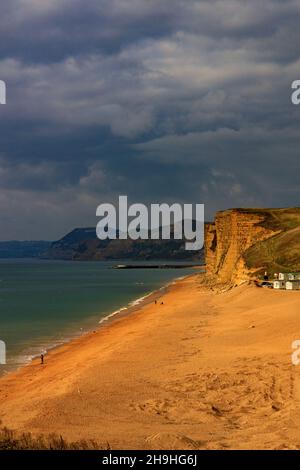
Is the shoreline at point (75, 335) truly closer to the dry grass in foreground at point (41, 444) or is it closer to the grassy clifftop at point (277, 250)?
the dry grass in foreground at point (41, 444)

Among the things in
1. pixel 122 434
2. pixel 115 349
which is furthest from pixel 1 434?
pixel 115 349

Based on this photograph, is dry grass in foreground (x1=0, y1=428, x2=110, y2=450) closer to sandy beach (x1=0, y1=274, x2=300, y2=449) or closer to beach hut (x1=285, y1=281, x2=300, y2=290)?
sandy beach (x1=0, y1=274, x2=300, y2=449)

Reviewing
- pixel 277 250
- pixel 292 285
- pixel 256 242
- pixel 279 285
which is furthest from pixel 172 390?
pixel 256 242

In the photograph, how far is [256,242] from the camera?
82562 mm

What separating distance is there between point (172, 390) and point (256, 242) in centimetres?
6265

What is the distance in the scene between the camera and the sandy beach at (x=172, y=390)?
16188 mm

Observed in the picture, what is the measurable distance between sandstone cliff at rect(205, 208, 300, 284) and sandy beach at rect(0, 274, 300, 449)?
105 feet

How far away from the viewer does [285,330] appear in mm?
32312

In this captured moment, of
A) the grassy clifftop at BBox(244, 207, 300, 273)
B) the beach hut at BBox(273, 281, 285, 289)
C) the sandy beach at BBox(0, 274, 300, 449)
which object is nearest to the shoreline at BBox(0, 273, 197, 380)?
the sandy beach at BBox(0, 274, 300, 449)

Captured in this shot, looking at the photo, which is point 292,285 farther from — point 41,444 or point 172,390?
point 41,444

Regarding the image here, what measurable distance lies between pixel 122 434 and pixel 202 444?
2.68 metres

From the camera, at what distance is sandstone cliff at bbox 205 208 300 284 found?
2822 inches

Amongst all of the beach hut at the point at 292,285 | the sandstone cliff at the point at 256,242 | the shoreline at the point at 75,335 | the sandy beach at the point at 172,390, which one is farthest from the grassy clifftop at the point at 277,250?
the sandy beach at the point at 172,390
